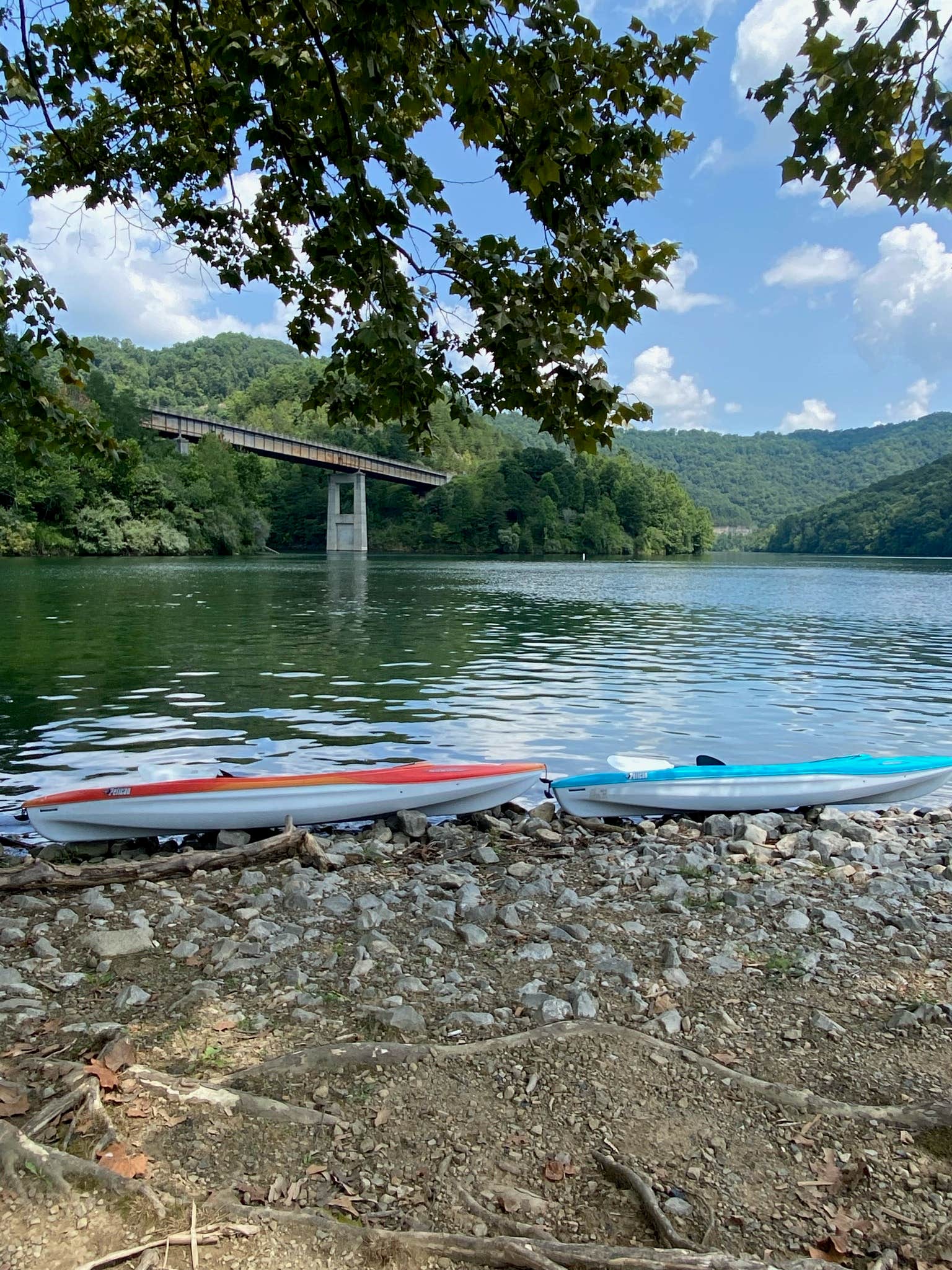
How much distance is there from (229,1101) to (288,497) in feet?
505

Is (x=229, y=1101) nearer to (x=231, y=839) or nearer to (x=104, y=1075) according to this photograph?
(x=104, y=1075)

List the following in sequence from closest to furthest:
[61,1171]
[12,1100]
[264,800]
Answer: [61,1171] → [12,1100] → [264,800]

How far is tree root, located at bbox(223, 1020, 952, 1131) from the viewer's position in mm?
3939

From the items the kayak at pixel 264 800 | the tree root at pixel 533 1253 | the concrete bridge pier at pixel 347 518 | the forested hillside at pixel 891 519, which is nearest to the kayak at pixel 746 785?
the kayak at pixel 264 800

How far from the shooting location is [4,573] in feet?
170

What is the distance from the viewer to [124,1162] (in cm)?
347

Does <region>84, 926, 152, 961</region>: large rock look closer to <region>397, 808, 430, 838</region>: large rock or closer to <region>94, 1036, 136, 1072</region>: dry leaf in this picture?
<region>94, 1036, 136, 1072</region>: dry leaf

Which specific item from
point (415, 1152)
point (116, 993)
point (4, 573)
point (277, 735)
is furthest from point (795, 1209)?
point (4, 573)

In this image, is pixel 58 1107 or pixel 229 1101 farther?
pixel 229 1101

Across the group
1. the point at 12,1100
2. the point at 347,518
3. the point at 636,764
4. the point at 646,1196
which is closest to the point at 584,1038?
the point at 646,1196

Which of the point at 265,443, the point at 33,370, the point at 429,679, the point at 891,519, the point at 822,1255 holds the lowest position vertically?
the point at 429,679

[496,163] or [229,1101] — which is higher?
[496,163]

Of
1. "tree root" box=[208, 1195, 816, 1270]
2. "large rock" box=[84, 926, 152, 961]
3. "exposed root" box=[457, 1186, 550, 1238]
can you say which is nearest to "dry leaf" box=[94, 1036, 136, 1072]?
"tree root" box=[208, 1195, 816, 1270]

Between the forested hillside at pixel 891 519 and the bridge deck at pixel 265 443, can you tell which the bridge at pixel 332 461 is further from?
the forested hillside at pixel 891 519
